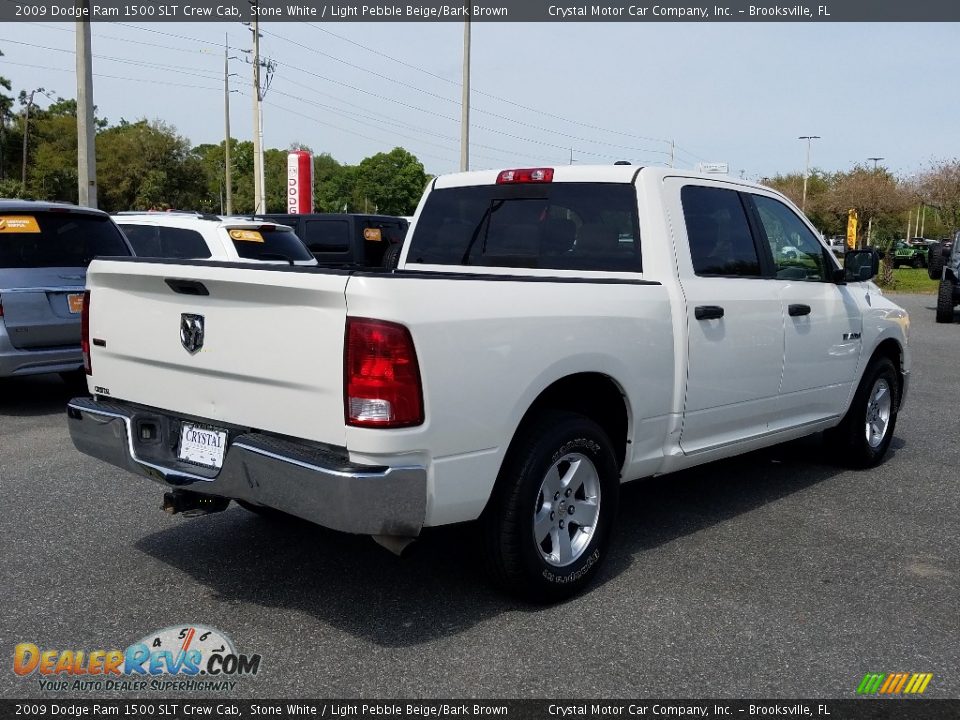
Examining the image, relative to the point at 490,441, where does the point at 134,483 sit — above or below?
below

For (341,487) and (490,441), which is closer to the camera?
(341,487)

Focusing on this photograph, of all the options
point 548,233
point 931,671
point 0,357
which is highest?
point 548,233

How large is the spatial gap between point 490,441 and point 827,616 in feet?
5.47

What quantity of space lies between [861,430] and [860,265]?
3.90ft

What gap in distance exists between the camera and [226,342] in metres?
3.62

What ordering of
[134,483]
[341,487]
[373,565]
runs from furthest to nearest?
1. [134,483]
2. [373,565]
3. [341,487]

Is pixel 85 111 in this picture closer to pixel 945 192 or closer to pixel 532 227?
pixel 532 227

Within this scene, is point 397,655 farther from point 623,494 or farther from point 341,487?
point 623,494

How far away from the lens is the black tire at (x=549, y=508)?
12.3 feet

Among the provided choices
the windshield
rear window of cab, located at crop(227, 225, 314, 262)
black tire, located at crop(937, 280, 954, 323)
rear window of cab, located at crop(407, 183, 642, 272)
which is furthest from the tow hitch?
black tire, located at crop(937, 280, 954, 323)

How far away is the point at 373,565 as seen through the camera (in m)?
4.43

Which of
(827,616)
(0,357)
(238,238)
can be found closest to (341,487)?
(827,616)

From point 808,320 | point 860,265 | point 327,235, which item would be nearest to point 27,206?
point 808,320

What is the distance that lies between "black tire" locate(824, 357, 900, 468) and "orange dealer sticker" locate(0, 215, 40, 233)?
668 cm
